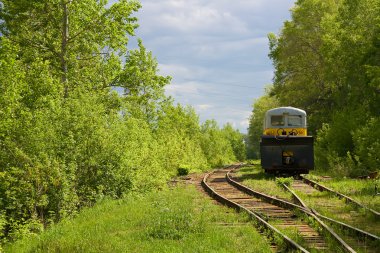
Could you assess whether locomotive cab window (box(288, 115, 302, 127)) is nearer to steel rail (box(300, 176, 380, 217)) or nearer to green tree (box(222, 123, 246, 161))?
steel rail (box(300, 176, 380, 217))

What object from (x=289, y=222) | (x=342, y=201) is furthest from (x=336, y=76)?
(x=289, y=222)

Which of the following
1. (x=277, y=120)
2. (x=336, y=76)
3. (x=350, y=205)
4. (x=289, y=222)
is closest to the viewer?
(x=289, y=222)

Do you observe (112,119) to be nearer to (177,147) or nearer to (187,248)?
(187,248)

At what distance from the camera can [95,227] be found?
1073 cm

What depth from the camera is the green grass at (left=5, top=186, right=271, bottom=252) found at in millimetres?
8473

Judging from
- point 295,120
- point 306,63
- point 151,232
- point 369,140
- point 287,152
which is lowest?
point 151,232

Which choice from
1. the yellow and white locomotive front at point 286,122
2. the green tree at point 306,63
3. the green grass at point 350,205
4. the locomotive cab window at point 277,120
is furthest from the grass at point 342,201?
the green tree at point 306,63

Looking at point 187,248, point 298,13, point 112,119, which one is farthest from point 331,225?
point 298,13

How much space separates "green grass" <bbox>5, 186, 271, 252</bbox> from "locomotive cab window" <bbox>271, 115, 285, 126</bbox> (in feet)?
36.0

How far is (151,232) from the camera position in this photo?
970 cm

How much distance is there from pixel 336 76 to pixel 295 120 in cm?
1033

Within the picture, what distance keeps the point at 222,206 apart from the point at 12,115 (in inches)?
303

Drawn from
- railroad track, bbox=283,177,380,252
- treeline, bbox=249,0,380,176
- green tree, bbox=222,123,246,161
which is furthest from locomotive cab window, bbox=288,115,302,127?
green tree, bbox=222,123,246,161

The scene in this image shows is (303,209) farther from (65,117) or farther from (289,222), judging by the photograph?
(65,117)
